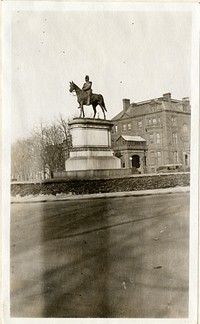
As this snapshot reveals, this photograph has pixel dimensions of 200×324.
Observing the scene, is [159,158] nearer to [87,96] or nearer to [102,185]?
[102,185]

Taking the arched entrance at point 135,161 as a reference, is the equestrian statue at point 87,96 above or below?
above

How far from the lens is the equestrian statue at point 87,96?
1.22 m

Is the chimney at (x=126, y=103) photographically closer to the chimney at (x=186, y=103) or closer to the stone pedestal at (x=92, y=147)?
the stone pedestal at (x=92, y=147)

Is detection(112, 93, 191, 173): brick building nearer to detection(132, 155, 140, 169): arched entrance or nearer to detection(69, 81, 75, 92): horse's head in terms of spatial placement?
detection(132, 155, 140, 169): arched entrance

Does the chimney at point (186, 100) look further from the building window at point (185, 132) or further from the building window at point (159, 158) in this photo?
the building window at point (159, 158)

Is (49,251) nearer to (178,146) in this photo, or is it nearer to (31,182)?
(31,182)

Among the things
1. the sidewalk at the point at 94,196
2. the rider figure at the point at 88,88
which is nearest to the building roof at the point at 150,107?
the rider figure at the point at 88,88

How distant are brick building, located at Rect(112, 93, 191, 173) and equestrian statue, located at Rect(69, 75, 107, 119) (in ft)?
0.27

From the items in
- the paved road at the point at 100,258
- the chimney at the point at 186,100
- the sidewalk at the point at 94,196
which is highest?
the chimney at the point at 186,100

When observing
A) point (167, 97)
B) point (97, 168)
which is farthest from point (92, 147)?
point (167, 97)

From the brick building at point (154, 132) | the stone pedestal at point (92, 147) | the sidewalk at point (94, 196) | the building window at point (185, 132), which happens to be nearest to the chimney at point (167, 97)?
the brick building at point (154, 132)

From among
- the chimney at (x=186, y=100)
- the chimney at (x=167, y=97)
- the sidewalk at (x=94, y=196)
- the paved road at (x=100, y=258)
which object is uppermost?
the chimney at (x=167, y=97)

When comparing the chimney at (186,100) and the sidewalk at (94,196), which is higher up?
the chimney at (186,100)

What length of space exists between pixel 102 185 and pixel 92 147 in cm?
14
